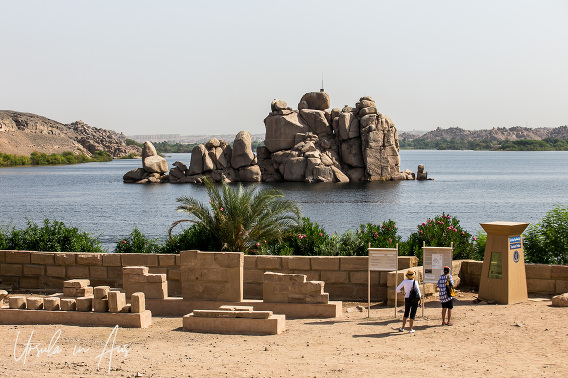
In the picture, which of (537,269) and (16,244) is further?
(16,244)

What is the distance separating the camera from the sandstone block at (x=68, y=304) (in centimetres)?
1314

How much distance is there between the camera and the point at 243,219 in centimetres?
1739

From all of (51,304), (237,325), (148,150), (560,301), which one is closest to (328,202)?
(148,150)

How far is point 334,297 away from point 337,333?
300 cm

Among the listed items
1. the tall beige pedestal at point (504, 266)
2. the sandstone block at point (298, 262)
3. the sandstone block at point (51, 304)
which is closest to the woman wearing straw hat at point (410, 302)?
the tall beige pedestal at point (504, 266)

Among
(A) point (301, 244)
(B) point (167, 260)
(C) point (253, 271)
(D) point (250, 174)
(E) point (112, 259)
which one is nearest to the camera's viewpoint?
(C) point (253, 271)

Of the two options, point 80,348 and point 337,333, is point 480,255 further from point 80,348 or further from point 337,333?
point 80,348

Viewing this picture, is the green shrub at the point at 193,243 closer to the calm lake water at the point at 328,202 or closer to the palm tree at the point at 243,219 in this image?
the palm tree at the point at 243,219

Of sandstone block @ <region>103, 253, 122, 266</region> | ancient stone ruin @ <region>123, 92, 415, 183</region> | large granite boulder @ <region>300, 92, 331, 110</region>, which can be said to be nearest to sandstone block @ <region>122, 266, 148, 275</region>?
sandstone block @ <region>103, 253, 122, 266</region>

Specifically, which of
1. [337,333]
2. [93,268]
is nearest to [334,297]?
[337,333]

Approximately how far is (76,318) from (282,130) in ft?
238

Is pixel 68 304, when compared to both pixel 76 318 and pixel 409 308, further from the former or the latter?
pixel 409 308

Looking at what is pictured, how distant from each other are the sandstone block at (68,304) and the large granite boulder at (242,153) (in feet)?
227

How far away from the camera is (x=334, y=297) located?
14.9 m
